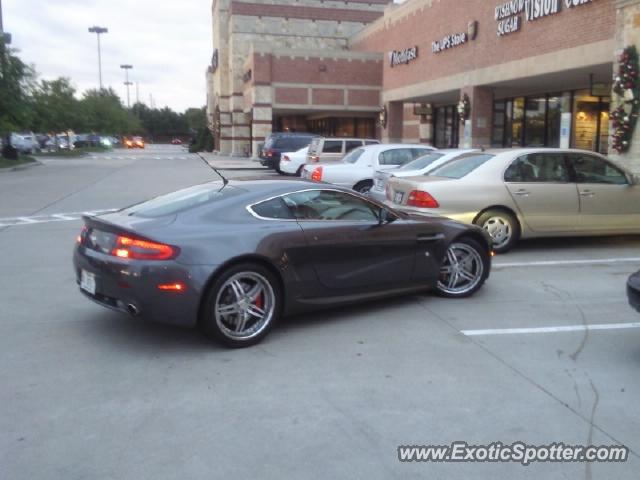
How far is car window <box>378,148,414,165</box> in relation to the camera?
1565 centimetres

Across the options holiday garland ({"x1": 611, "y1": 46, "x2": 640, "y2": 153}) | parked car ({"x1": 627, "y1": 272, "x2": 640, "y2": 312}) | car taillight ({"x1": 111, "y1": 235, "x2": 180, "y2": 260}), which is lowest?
parked car ({"x1": 627, "y1": 272, "x2": 640, "y2": 312})

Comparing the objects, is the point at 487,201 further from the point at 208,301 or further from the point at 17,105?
the point at 17,105

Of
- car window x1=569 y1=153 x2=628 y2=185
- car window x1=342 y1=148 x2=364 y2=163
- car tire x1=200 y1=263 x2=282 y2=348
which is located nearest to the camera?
car tire x1=200 y1=263 x2=282 y2=348

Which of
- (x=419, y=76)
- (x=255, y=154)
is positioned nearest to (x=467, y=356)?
(x=419, y=76)

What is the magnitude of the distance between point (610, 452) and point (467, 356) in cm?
163

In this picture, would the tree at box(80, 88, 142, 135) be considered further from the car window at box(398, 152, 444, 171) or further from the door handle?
the door handle

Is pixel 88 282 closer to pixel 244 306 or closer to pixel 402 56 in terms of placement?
pixel 244 306

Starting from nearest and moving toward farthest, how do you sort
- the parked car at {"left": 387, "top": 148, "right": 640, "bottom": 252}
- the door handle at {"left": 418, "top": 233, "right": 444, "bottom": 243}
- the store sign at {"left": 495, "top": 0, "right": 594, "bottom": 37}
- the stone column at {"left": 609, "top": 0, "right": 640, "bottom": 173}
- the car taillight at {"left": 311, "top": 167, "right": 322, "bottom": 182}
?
the door handle at {"left": 418, "top": 233, "right": 444, "bottom": 243} < the parked car at {"left": 387, "top": 148, "right": 640, "bottom": 252} < the stone column at {"left": 609, "top": 0, "right": 640, "bottom": 173} < the car taillight at {"left": 311, "top": 167, "right": 322, "bottom": 182} < the store sign at {"left": 495, "top": 0, "right": 594, "bottom": 37}

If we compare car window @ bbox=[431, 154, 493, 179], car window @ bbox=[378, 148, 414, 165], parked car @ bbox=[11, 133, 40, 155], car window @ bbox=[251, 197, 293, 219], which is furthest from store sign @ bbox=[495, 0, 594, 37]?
parked car @ bbox=[11, 133, 40, 155]

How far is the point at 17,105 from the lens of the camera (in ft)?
101

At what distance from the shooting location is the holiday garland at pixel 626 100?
14.1 metres

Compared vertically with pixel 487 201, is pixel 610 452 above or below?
below

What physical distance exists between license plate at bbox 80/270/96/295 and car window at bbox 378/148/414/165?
1072 centimetres

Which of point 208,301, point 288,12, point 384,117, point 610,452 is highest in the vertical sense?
point 288,12
